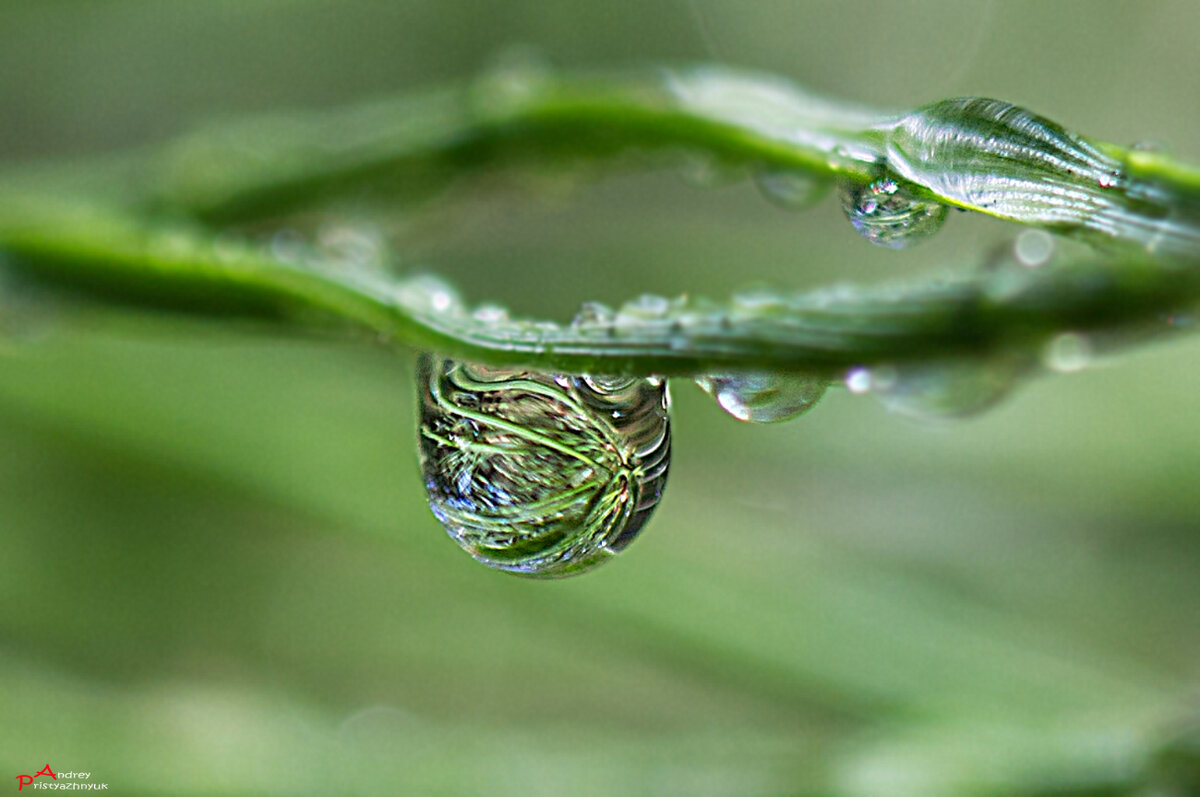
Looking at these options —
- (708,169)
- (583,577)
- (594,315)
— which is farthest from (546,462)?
(583,577)

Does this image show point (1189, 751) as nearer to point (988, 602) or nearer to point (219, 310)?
point (219, 310)

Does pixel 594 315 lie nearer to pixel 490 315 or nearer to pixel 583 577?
pixel 490 315

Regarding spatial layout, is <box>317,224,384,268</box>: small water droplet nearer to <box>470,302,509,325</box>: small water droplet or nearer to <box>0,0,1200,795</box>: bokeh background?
<box>0,0,1200,795</box>: bokeh background

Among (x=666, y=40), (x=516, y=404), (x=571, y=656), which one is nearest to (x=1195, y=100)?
(x=666, y=40)

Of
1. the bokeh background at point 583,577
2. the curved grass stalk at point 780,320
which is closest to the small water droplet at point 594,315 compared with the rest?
the curved grass stalk at point 780,320

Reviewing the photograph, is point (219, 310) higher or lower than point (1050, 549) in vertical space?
lower

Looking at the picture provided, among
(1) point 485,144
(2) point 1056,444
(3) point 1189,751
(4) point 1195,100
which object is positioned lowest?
(3) point 1189,751

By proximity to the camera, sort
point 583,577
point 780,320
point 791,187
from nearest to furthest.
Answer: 1. point 780,320
2. point 791,187
3. point 583,577
